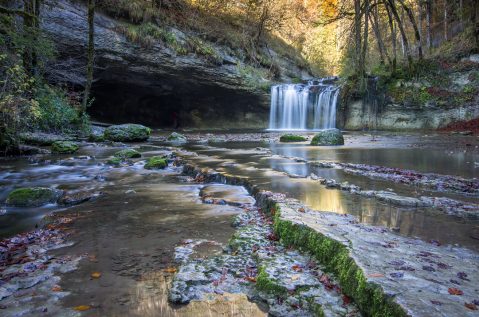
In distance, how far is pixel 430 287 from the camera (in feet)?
7.39

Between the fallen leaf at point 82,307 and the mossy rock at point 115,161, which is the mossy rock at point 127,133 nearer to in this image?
the mossy rock at point 115,161

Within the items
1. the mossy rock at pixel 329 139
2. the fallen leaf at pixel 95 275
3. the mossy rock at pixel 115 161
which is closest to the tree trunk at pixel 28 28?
the mossy rock at pixel 115 161

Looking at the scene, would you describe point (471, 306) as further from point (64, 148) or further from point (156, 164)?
point (64, 148)

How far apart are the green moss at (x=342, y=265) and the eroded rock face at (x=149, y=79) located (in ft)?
52.9

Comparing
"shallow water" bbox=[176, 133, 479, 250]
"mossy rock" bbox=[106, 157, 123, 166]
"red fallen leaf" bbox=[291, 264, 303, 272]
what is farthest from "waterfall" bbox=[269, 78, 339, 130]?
"red fallen leaf" bbox=[291, 264, 303, 272]

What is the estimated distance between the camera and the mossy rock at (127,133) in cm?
1639

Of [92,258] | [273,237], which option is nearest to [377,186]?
[273,237]

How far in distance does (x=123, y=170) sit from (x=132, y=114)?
19.9 meters

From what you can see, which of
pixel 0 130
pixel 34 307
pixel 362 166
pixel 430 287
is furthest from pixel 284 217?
pixel 0 130

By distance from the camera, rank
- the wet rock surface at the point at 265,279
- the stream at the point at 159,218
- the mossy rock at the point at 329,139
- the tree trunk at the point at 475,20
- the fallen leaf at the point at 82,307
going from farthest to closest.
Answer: the tree trunk at the point at 475,20 → the mossy rock at the point at 329,139 → the stream at the point at 159,218 → the fallen leaf at the point at 82,307 → the wet rock surface at the point at 265,279

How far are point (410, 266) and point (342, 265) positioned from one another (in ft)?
1.50

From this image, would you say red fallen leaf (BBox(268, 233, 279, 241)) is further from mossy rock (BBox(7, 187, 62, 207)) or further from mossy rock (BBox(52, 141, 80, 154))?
mossy rock (BBox(52, 141, 80, 154))

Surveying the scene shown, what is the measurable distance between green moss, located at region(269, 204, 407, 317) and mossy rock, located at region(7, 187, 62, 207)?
12.8 feet

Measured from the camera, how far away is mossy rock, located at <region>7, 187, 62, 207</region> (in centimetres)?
574
